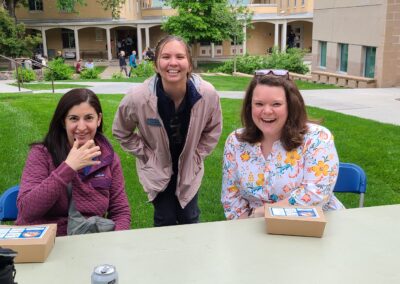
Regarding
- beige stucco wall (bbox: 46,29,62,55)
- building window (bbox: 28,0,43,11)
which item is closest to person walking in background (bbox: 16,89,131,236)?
building window (bbox: 28,0,43,11)

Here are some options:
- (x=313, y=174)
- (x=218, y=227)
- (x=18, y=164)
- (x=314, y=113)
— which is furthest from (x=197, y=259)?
(x=314, y=113)

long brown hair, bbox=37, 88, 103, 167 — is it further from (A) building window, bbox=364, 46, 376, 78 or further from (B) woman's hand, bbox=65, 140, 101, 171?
(A) building window, bbox=364, 46, 376, 78

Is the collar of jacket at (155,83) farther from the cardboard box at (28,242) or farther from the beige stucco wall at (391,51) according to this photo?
the beige stucco wall at (391,51)

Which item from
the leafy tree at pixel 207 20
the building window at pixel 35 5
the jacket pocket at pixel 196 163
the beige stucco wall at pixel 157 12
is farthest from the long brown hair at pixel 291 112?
the beige stucco wall at pixel 157 12

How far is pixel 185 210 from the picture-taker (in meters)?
3.23

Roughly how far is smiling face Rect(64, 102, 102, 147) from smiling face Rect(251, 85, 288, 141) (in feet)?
2.91

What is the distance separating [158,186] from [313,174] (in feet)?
3.63

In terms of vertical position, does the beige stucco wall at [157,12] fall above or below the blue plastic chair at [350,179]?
above

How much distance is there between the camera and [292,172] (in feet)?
8.08

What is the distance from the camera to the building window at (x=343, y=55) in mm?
18484

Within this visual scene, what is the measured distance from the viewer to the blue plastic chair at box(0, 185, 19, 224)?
2582mm

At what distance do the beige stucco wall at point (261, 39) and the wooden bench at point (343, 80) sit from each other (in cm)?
2233

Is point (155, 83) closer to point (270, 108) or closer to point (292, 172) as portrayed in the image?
point (270, 108)

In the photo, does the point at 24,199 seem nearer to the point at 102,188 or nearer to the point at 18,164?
the point at 102,188
